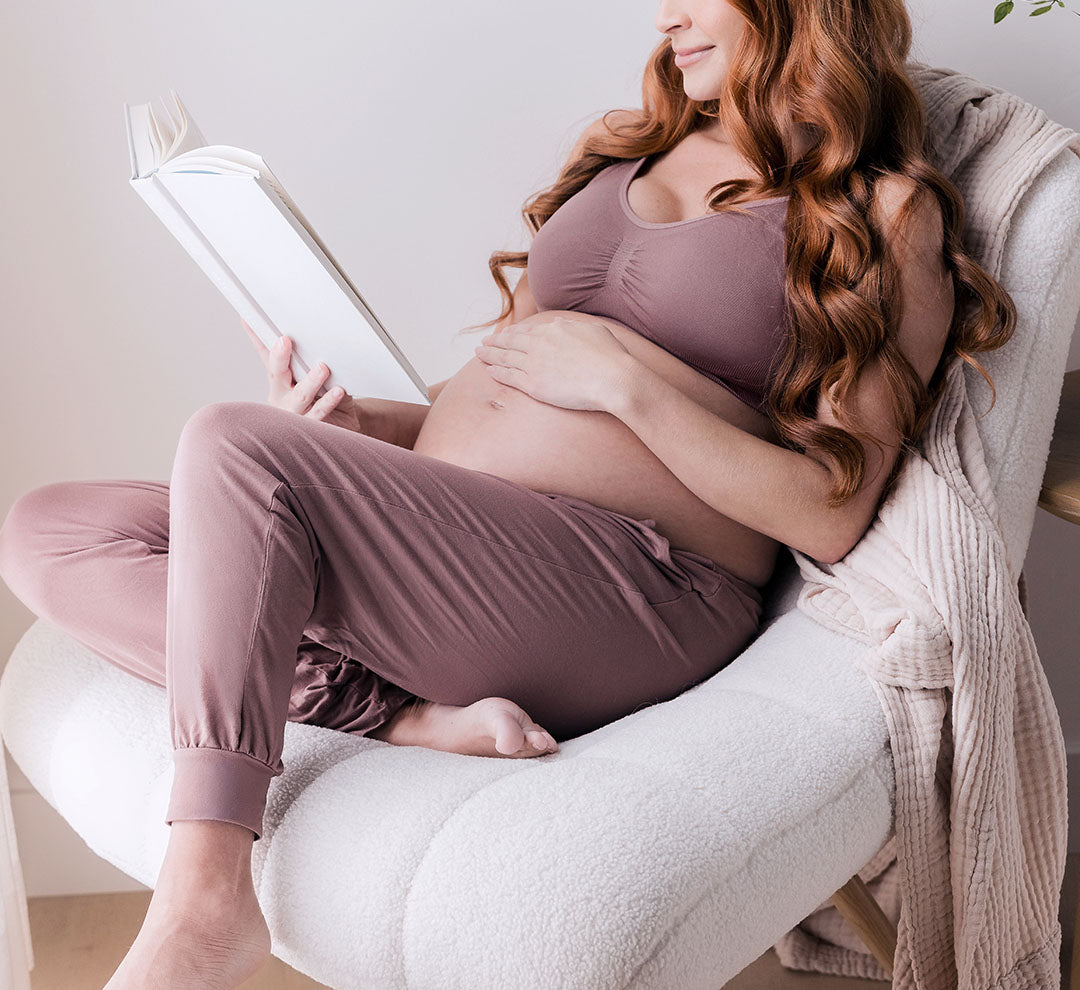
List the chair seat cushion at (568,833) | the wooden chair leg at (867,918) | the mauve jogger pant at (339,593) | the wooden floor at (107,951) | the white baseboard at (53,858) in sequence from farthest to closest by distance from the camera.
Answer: the white baseboard at (53,858)
the wooden floor at (107,951)
the wooden chair leg at (867,918)
the mauve jogger pant at (339,593)
the chair seat cushion at (568,833)

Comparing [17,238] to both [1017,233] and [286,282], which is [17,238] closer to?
[286,282]

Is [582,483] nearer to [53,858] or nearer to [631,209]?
[631,209]

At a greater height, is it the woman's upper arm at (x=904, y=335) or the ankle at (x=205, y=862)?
the woman's upper arm at (x=904, y=335)

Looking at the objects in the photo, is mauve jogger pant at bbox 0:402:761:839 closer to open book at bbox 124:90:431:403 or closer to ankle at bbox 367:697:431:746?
ankle at bbox 367:697:431:746

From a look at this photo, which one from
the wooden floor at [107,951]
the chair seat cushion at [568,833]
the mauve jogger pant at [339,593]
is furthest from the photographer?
the wooden floor at [107,951]

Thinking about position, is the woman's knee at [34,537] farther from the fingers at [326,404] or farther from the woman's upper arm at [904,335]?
the woman's upper arm at [904,335]

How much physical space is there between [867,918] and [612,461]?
576mm

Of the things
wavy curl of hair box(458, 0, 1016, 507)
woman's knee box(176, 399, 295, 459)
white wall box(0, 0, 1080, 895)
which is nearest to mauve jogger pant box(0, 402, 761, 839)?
woman's knee box(176, 399, 295, 459)

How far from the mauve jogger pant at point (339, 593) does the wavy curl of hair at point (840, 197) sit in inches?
8.2

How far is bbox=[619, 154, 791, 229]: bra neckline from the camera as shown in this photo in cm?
117

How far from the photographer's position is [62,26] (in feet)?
4.86

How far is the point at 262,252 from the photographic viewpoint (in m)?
1.13

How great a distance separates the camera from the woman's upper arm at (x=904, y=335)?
107 centimetres

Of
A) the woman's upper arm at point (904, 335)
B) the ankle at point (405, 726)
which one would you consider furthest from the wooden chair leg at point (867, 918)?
the ankle at point (405, 726)
